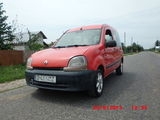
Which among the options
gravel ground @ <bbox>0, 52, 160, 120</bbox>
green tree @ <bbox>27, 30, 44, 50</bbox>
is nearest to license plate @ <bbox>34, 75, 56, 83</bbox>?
gravel ground @ <bbox>0, 52, 160, 120</bbox>

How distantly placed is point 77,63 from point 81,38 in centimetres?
135

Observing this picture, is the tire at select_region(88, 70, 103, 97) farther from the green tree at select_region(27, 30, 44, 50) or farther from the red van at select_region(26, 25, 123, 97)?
the green tree at select_region(27, 30, 44, 50)

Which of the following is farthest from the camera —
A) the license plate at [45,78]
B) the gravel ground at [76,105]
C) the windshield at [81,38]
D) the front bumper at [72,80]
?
the windshield at [81,38]

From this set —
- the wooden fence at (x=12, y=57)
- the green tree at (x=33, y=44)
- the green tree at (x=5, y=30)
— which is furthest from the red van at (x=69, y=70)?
the green tree at (x=5, y=30)

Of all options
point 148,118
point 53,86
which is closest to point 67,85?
point 53,86

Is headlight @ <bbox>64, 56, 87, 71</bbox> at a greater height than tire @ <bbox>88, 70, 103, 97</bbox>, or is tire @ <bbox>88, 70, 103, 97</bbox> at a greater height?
headlight @ <bbox>64, 56, 87, 71</bbox>

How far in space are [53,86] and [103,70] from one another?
139 cm

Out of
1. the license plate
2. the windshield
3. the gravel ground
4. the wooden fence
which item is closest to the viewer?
the gravel ground

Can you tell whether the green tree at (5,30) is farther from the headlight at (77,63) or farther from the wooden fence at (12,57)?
the headlight at (77,63)

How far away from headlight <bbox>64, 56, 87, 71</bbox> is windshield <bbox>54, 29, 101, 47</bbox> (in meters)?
0.86

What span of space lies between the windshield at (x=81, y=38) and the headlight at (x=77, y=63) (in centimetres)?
86

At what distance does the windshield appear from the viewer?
3750 mm

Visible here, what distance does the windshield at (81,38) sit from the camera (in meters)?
3.75

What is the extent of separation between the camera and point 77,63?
→ 2840mm
